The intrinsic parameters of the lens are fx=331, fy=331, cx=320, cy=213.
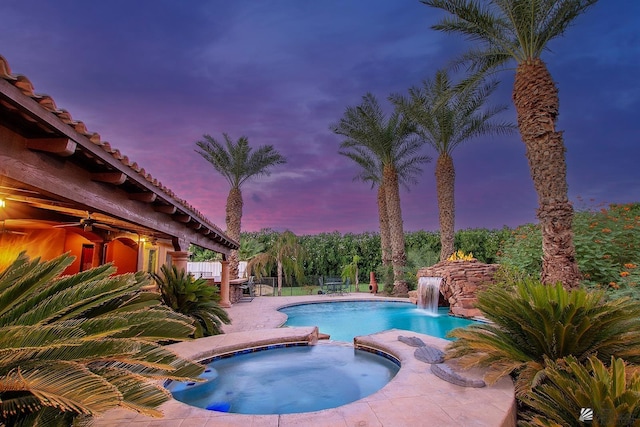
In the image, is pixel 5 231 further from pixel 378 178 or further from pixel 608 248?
pixel 378 178

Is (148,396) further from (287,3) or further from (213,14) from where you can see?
(287,3)

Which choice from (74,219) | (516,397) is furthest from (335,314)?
(516,397)

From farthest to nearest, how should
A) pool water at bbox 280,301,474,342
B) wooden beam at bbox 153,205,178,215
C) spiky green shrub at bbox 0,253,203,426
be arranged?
pool water at bbox 280,301,474,342, wooden beam at bbox 153,205,178,215, spiky green shrub at bbox 0,253,203,426

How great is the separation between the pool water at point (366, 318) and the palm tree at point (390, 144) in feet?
12.0

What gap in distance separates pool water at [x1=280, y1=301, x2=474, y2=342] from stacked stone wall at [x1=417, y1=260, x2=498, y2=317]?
0.60 metres

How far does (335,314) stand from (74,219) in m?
10.7

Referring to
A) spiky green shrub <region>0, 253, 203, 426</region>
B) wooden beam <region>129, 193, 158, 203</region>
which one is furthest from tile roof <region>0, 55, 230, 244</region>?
spiky green shrub <region>0, 253, 203, 426</region>

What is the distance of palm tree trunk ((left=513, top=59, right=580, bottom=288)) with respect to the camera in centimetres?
803

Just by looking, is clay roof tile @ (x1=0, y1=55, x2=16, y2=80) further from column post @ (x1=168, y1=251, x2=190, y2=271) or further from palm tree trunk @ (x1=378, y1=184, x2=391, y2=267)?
palm tree trunk @ (x1=378, y1=184, x2=391, y2=267)

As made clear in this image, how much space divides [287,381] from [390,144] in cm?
1589

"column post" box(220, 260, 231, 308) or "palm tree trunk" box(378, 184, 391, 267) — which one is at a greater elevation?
"palm tree trunk" box(378, 184, 391, 267)

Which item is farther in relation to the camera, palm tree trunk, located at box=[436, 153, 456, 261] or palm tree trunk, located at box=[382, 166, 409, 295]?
palm tree trunk, located at box=[382, 166, 409, 295]

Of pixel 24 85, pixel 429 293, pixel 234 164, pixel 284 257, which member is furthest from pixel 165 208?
pixel 284 257

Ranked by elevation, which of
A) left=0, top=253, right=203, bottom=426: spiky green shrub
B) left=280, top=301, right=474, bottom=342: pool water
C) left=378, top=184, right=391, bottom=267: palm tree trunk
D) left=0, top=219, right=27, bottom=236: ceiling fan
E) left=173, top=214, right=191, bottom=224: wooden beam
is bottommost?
left=280, top=301, right=474, bottom=342: pool water
